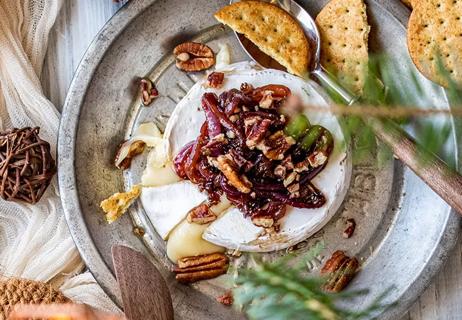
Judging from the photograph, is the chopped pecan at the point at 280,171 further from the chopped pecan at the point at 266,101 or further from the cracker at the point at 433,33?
the cracker at the point at 433,33

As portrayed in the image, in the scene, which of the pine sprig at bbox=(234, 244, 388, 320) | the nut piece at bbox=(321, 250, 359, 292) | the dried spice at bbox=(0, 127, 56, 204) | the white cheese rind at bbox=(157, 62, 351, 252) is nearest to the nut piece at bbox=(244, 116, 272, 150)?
the white cheese rind at bbox=(157, 62, 351, 252)

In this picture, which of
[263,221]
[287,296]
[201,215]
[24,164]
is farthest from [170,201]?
[287,296]

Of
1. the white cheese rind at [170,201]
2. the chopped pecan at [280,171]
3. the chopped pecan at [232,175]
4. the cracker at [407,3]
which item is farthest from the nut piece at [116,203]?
the cracker at [407,3]

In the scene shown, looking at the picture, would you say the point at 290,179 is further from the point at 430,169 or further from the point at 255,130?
the point at 430,169

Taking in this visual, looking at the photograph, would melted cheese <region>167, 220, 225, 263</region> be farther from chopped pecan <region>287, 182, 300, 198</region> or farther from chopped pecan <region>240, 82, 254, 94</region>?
chopped pecan <region>240, 82, 254, 94</region>

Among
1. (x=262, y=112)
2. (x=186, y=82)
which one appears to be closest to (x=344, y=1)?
(x=262, y=112)

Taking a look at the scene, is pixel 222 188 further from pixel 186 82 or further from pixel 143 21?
pixel 143 21
